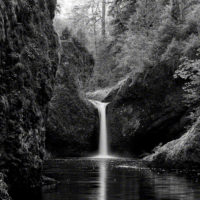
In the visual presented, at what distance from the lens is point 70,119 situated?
2552 cm

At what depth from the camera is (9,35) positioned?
29.7 feet

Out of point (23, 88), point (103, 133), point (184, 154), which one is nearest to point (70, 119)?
point (103, 133)

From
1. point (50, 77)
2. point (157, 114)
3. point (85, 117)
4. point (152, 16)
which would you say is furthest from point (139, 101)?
point (50, 77)

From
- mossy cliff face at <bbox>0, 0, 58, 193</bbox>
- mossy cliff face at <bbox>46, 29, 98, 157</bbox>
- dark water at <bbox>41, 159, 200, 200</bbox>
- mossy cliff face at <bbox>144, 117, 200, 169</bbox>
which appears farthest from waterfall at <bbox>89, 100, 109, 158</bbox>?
mossy cliff face at <bbox>0, 0, 58, 193</bbox>

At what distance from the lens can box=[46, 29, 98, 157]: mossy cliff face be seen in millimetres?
24844

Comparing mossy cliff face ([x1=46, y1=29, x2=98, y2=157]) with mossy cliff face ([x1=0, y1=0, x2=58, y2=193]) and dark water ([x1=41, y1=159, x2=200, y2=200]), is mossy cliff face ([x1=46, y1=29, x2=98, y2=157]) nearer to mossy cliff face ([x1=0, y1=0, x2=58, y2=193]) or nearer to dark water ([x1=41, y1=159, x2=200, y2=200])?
dark water ([x1=41, y1=159, x2=200, y2=200])

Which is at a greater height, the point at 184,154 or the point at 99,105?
the point at 99,105

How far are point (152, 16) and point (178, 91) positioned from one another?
9.28 m

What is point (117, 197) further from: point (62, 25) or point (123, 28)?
point (123, 28)

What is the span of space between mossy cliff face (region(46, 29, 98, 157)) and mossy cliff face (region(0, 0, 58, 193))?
13839 mm

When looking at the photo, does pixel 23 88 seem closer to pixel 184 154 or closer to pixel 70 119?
pixel 184 154

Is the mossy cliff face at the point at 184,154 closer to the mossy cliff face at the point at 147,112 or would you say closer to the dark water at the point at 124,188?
the dark water at the point at 124,188

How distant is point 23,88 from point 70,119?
16168 millimetres

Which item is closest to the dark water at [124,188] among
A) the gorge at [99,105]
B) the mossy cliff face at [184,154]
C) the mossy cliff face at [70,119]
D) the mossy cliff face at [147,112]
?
the gorge at [99,105]
